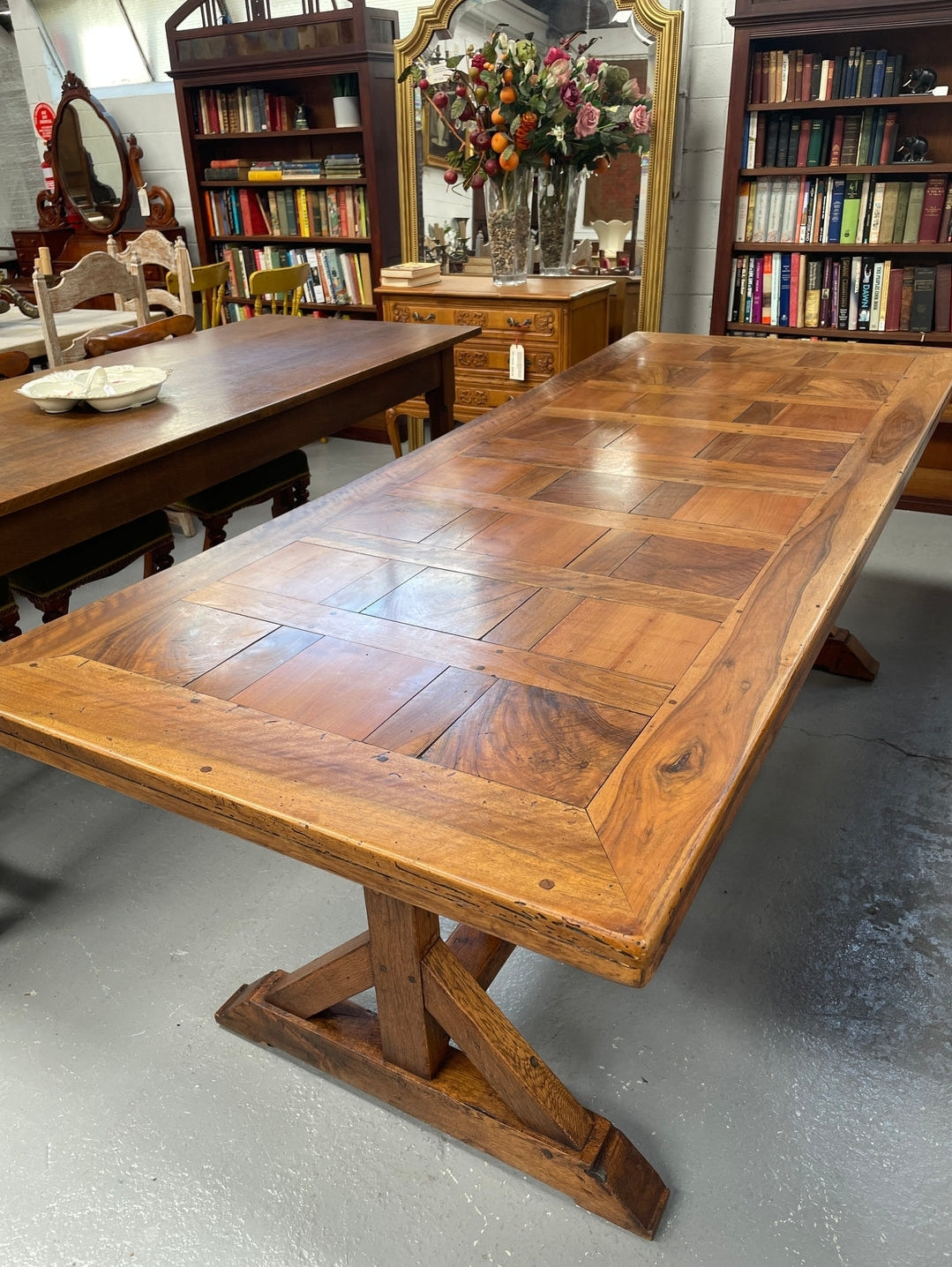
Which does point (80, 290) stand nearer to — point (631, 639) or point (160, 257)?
point (160, 257)

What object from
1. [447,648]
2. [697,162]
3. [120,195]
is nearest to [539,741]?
[447,648]

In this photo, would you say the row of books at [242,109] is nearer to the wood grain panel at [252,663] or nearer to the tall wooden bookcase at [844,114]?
the tall wooden bookcase at [844,114]

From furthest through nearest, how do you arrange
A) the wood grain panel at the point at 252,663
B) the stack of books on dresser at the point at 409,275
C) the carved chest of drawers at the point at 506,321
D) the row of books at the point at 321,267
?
the row of books at the point at 321,267
the stack of books on dresser at the point at 409,275
the carved chest of drawers at the point at 506,321
the wood grain panel at the point at 252,663

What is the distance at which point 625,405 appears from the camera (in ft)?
6.88

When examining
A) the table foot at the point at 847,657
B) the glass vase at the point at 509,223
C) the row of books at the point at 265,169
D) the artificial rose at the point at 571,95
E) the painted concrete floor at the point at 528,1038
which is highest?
the artificial rose at the point at 571,95

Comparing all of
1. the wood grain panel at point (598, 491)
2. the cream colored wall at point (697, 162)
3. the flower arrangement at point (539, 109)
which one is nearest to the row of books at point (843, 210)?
the cream colored wall at point (697, 162)

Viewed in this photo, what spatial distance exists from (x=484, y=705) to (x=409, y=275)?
3.12 m

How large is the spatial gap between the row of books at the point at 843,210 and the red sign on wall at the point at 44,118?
4.02 m

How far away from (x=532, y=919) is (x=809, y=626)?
58 centimetres

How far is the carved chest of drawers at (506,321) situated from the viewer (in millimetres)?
3473

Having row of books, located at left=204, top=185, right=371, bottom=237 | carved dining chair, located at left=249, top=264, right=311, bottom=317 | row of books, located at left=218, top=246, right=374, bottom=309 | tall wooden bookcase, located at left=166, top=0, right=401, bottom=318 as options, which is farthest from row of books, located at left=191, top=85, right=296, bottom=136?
carved dining chair, located at left=249, top=264, right=311, bottom=317

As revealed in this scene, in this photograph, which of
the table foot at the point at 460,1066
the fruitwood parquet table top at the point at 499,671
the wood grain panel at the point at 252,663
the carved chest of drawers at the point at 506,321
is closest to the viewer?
the fruitwood parquet table top at the point at 499,671

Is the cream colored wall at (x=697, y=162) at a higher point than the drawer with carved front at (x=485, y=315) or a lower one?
higher

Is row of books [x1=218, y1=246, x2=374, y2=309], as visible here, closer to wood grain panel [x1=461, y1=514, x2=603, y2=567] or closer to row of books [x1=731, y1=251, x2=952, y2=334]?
row of books [x1=731, y1=251, x2=952, y2=334]
